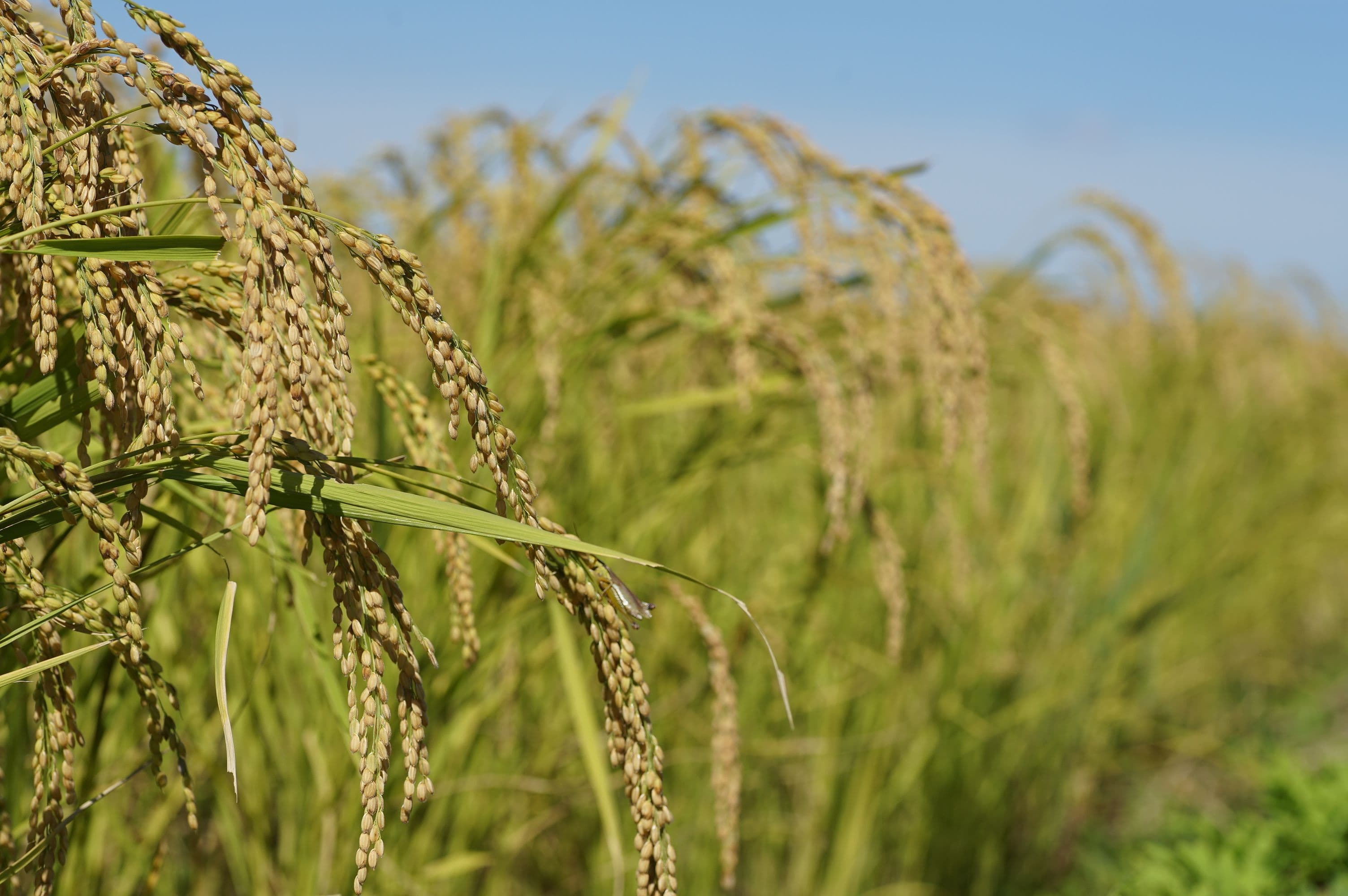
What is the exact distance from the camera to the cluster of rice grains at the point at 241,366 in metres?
0.77

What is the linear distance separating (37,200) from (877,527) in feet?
5.02

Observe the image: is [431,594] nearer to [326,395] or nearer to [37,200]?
[326,395]

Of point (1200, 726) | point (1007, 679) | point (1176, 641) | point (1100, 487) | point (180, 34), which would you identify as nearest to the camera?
point (180, 34)

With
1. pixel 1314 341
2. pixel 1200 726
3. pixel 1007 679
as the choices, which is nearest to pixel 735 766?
pixel 1007 679

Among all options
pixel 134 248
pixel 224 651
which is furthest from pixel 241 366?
pixel 224 651

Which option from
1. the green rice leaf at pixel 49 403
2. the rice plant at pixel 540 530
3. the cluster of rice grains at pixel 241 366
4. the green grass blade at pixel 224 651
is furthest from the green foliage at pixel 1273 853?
the green rice leaf at pixel 49 403

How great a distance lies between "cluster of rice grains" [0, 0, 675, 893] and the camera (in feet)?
2.53

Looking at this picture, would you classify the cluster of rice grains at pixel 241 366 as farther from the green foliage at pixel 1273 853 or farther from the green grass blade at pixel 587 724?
the green foliage at pixel 1273 853

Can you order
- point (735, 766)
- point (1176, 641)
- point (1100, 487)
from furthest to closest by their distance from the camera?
point (1176, 641)
point (1100, 487)
point (735, 766)

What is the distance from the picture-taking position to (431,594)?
1888 mm

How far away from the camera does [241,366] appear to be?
919 mm

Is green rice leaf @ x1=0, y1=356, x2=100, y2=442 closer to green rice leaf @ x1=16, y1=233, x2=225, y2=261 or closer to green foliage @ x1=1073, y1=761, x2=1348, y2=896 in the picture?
green rice leaf @ x1=16, y1=233, x2=225, y2=261

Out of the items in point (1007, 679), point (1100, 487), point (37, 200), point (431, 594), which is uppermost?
point (37, 200)

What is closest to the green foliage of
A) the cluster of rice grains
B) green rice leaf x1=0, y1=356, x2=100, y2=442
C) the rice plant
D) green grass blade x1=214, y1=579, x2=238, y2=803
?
the rice plant
